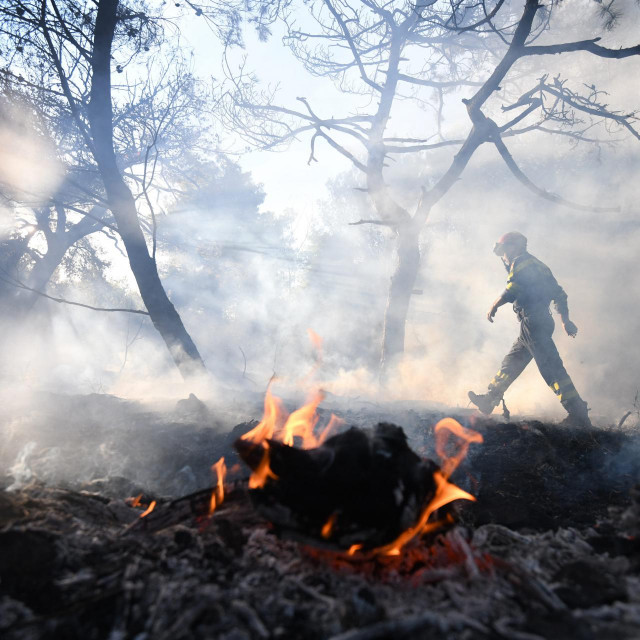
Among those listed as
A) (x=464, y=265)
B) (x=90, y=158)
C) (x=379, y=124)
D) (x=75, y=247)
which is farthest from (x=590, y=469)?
(x=75, y=247)

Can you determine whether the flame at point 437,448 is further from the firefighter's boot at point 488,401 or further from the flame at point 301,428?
the firefighter's boot at point 488,401

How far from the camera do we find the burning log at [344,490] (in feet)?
5.20

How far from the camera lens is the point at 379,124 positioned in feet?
28.2

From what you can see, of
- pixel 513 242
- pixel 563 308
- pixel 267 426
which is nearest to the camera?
pixel 267 426

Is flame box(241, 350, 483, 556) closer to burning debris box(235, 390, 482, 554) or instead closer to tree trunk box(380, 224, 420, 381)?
burning debris box(235, 390, 482, 554)

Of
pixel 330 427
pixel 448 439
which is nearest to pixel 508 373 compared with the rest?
pixel 448 439

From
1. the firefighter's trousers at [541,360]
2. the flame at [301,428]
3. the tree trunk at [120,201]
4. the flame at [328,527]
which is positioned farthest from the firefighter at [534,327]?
the tree trunk at [120,201]

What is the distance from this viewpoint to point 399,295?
8.02 m

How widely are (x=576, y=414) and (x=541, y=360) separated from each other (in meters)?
0.82

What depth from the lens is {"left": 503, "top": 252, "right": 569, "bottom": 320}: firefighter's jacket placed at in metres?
5.25

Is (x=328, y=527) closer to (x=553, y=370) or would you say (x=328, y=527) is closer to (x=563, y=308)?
(x=553, y=370)

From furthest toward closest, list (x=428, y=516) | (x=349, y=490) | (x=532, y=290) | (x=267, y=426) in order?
(x=532, y=290), (x=267, y=426), (x=428, y=516), (x=349, y=490)

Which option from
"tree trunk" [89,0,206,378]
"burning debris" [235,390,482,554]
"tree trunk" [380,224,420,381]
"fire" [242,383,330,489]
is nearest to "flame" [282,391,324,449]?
"fire" [242,383,330,489]

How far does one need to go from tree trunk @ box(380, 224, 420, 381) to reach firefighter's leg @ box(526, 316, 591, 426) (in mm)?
3040
